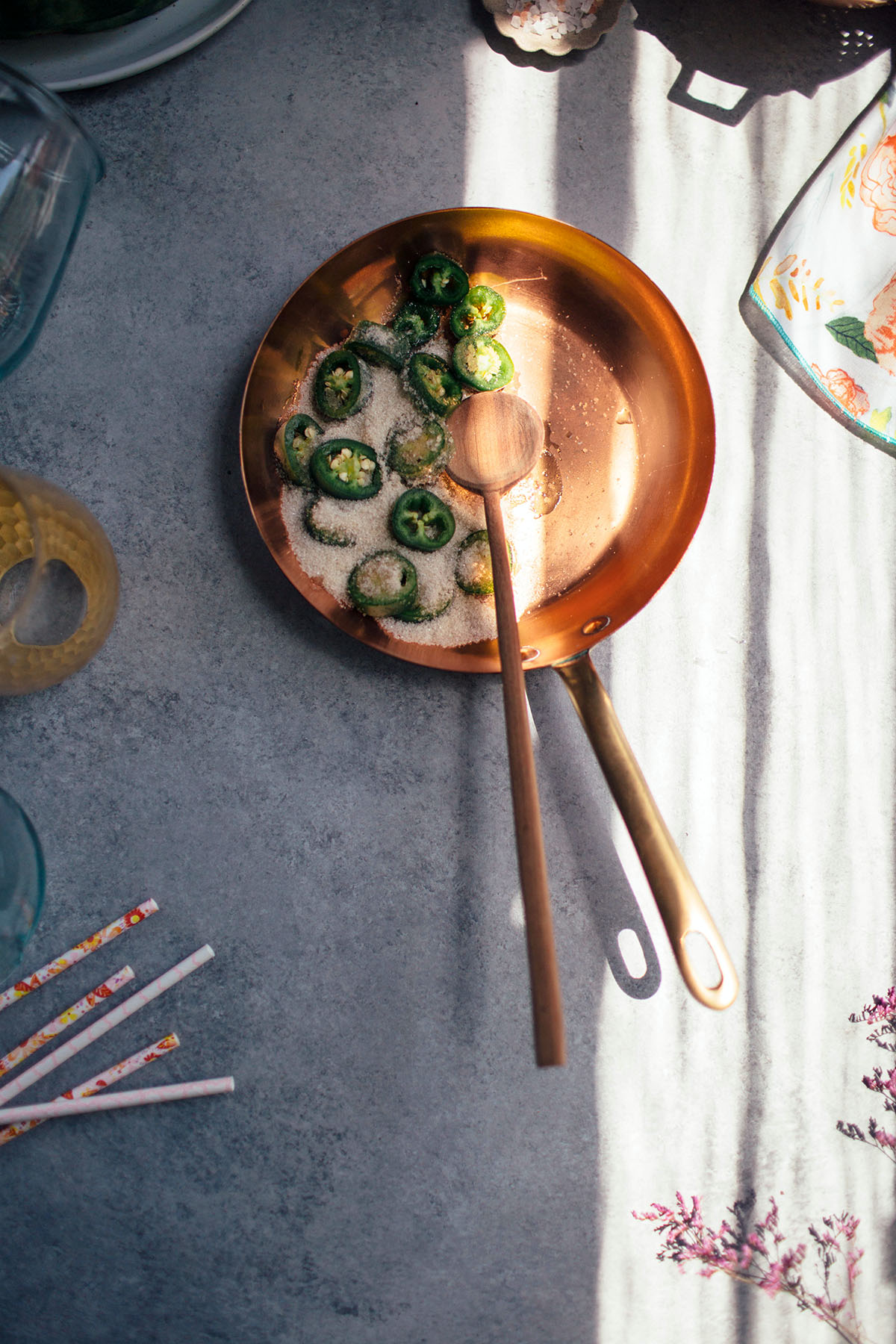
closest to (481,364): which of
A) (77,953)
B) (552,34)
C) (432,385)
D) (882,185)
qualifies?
(432,385)

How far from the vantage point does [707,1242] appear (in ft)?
3.29

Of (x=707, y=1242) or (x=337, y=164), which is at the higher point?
(x=337, y=164)

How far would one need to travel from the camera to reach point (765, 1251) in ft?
3.28

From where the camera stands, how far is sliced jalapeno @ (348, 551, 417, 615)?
0.93 meters

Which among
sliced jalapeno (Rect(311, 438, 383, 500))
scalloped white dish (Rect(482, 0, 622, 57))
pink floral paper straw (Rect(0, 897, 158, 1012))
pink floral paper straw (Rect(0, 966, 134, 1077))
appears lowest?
pink floral paper straw (Rect(0, 966, 134, 1077))

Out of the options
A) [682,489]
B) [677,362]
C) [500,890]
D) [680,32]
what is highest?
[680,32]

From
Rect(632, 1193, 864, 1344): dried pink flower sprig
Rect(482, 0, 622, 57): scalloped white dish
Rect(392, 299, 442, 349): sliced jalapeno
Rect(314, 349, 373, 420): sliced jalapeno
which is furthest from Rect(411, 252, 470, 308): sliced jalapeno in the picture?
Rect(632, 1193, 864, 1344): dried pink flower sprig

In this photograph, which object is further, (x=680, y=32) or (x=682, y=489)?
(x=680, y=32)

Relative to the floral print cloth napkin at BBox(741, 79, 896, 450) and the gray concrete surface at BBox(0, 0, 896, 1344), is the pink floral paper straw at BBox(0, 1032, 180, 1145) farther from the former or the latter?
the floral print cloth napkin at BBox(741, 79, 896, 450)

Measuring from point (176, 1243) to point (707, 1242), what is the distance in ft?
2.03

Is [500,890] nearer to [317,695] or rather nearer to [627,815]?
[627,815]

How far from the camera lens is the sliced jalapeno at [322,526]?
0.96 meters

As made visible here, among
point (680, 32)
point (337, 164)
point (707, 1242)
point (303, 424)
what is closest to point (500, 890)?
point (707, 1242)

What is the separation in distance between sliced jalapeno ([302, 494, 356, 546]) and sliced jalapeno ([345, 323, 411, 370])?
0.17 m
